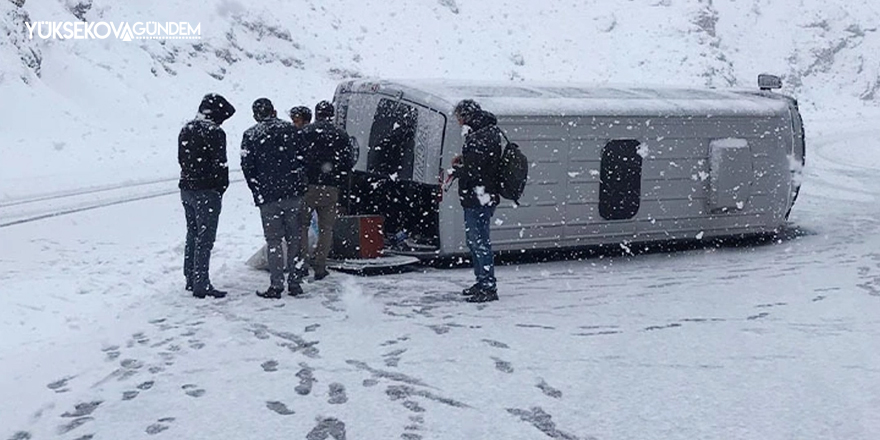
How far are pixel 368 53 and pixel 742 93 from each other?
24.2m

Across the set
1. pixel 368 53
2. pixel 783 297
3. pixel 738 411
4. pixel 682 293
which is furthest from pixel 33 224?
pixel 368 53

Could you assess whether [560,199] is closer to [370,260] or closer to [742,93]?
[370,260]

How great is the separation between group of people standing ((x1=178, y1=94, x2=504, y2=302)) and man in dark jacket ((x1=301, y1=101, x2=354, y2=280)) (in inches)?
17.0

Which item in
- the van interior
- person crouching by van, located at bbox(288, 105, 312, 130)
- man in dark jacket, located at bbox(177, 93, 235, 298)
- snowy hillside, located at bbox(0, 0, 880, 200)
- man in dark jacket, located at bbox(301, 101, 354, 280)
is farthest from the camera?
snowy hillside, located at bbox(0, 0, 880, 200)

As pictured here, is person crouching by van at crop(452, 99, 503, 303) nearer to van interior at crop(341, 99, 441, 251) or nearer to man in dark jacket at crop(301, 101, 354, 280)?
man in dark jacket at crop(301, 101, 354, 280)

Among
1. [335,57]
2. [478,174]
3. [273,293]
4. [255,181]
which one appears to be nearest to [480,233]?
[478,174]

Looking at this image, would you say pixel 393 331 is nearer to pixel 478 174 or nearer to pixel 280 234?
pixel 478 174

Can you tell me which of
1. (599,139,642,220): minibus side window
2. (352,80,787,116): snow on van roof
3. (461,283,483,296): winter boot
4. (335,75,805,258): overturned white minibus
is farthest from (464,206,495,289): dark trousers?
(599,139,642,220): minibus side window

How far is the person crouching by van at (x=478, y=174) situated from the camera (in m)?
9.77

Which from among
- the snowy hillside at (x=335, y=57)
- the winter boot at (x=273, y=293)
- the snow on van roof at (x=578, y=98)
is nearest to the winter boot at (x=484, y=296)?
the winter boot at (x=273, y=293)

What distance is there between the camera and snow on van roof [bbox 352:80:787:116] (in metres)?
12.0

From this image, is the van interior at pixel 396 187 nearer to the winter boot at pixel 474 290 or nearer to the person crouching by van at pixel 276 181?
the winter boot at pixel 474 290

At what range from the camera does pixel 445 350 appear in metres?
8.06

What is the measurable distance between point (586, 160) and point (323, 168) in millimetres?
3468
